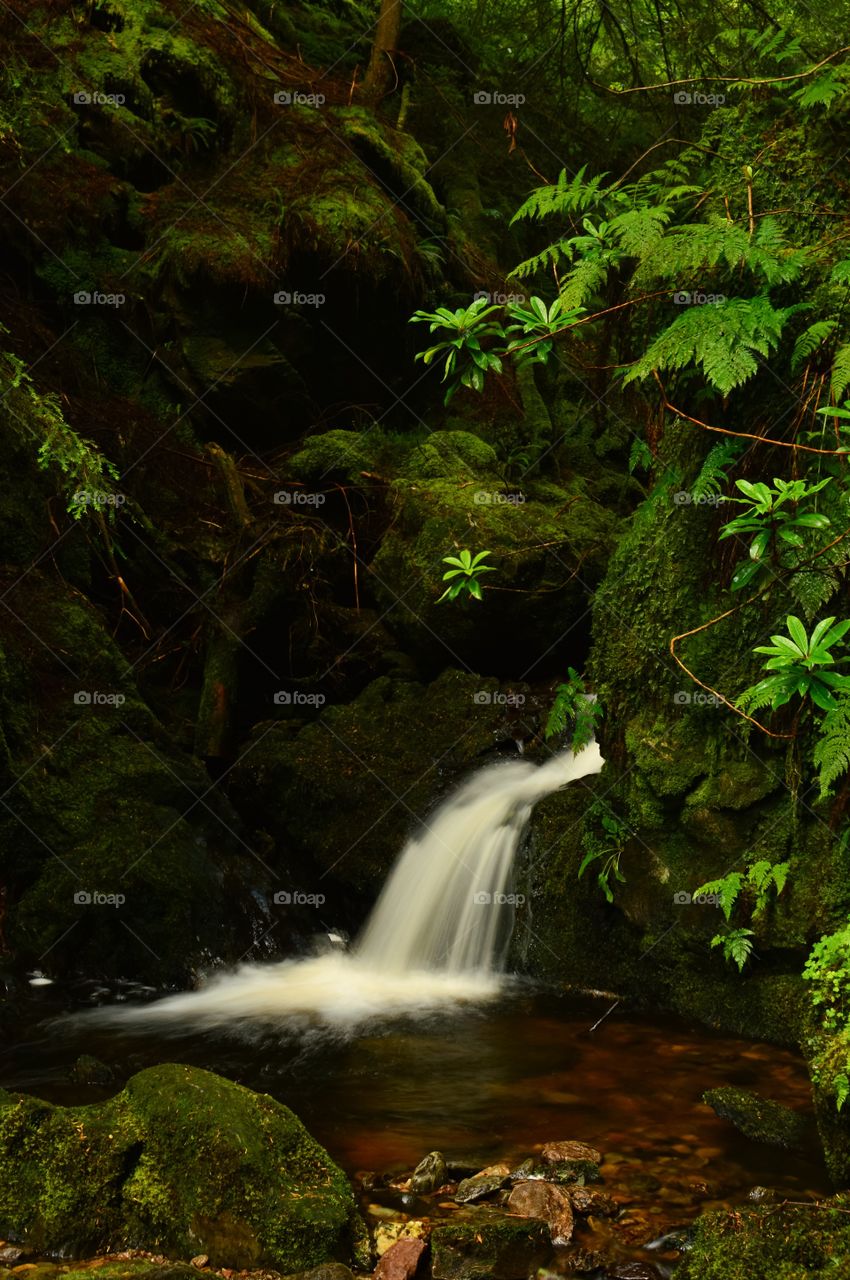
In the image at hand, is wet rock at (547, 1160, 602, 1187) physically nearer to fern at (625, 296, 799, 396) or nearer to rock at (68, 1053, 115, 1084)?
rock at (68, 1053, 115, 1084)

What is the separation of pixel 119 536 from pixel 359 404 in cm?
327

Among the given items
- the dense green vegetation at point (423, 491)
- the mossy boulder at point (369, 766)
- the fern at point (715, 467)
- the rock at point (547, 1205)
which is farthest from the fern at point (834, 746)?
the mossy boulder at point (369, 766)

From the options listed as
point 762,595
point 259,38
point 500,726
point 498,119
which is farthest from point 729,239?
point 498,119

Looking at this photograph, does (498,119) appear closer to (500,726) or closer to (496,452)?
(496,452)

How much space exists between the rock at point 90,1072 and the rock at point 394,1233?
1.87m

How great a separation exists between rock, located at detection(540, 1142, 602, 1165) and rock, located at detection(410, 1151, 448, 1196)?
387 millimetres

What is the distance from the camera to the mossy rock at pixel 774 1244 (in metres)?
2.61

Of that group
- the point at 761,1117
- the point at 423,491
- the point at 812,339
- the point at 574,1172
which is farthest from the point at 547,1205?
the point at 423,491

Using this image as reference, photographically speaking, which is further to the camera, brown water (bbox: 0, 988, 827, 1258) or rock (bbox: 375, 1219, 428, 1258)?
brown water (bbox: 0, 988, 827, 1258)

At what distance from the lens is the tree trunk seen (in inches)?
471

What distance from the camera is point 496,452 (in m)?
10.7

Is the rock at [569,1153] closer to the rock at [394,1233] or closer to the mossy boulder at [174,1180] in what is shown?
the rock at [394,1233]

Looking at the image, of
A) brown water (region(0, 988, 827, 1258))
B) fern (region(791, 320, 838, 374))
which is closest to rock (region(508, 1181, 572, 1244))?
brown water (region(0, 988, 827, 1258))

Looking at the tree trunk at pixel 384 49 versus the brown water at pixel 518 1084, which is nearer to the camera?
the brown water at pixel 518 1084
